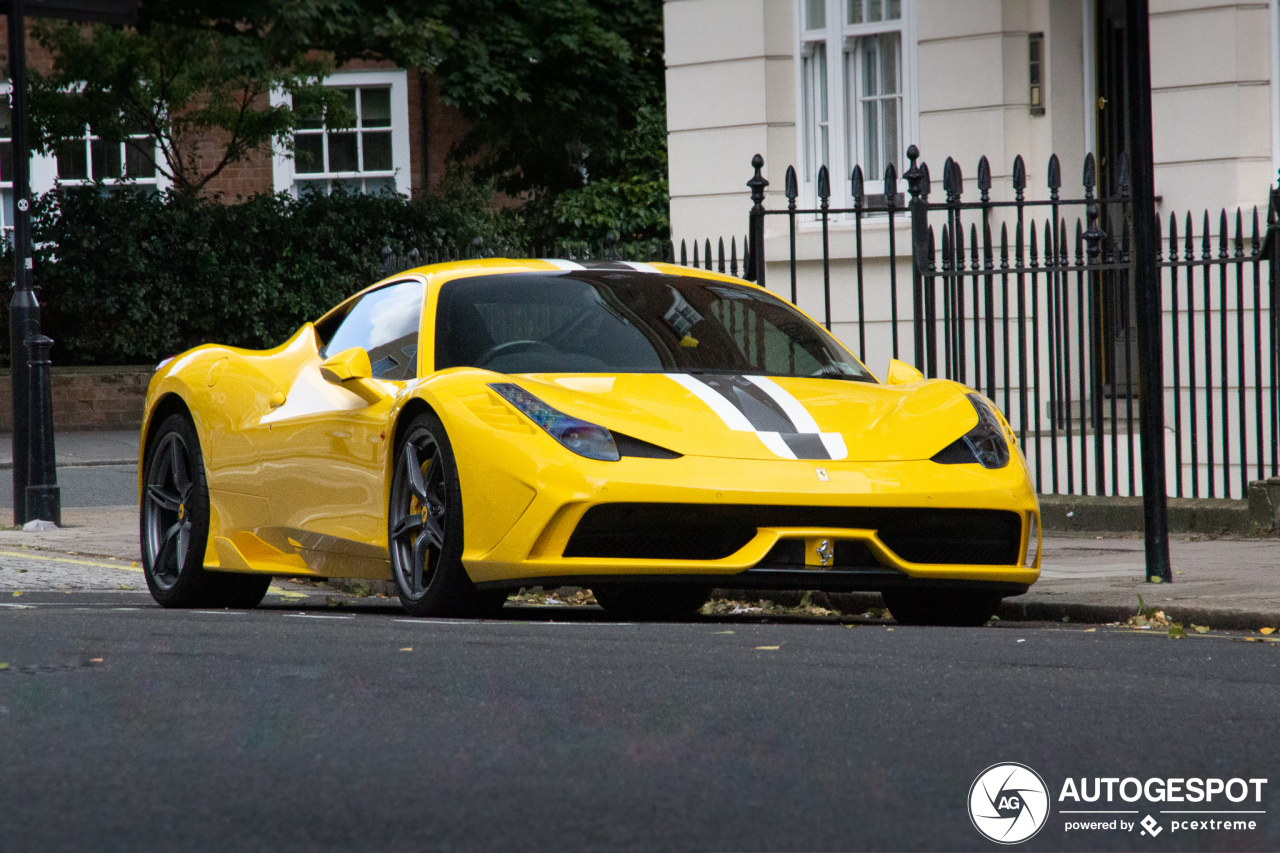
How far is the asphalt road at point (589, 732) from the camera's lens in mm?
3541

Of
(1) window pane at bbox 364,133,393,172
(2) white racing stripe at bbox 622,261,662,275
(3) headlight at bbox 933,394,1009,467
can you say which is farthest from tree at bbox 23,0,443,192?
(3) headlight at bbox 933,394,1009,467

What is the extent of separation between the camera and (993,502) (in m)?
6.66

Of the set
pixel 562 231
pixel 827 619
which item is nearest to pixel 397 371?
pixel 827 619

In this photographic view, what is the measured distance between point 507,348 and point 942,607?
185 cm

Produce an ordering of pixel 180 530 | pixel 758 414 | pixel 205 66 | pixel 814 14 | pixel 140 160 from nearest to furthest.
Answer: pixel 758 414 < pixel 180 530 < pixel 814 14 < pixel 205 66 < pixel 140 160

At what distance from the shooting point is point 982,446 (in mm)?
6852

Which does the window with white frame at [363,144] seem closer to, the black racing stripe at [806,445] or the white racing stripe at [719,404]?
the white racing stripe at [719,404]

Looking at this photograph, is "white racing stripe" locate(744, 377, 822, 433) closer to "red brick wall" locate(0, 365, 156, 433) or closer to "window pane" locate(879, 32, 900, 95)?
"window pane" locate(879, 32, 900, 95)

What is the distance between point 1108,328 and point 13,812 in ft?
32.1

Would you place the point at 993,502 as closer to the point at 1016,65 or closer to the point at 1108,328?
the point at 1108,328

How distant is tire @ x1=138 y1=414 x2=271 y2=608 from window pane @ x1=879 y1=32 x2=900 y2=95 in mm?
7315

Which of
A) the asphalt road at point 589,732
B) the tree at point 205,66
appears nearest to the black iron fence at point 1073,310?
the asphalt road at point 589,732

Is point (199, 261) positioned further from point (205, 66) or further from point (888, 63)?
point (888, 63)

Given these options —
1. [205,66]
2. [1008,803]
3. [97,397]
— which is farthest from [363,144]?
[1008,803]
